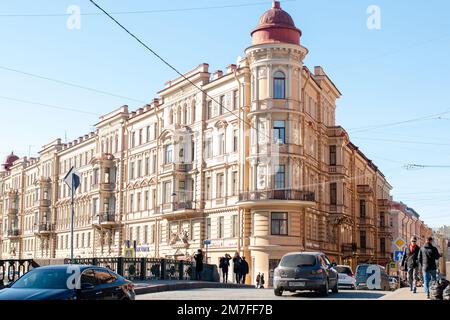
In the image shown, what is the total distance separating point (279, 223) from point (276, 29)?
14.2m

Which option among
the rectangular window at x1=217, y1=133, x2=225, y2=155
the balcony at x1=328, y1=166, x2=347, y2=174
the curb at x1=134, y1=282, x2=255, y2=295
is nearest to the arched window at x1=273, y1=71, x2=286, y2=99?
the rectangular window at x1=217, y1=133, x2=225, y2=155

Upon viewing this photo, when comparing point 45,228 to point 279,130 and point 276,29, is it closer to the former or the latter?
point 279,130

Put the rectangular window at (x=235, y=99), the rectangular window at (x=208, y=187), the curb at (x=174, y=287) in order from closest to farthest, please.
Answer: the curb at (x=174, y=287)
the rectangular window at (x=235, y=99)
the rectangular window at (x=208, y=187)

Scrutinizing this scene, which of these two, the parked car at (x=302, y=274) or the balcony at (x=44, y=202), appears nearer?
the parked car at (x=302, y=274)

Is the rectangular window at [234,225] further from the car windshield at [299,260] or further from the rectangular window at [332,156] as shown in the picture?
the car windshield at [299,260]

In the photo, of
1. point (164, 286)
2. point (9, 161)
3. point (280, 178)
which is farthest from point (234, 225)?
point (9, 161)

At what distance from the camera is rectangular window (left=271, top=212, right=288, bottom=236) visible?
50.6 m

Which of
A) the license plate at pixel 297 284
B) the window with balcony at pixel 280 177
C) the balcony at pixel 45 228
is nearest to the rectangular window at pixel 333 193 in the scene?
the window with balcony at pixel 280 177

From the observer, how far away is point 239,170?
5275 centimetres

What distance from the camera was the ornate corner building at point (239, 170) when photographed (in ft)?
167

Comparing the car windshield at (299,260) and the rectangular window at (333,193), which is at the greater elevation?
the rectangular window at (333,193)

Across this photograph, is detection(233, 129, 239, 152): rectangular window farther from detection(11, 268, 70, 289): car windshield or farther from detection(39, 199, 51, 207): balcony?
detection(39, 199, 51, 207): balcony

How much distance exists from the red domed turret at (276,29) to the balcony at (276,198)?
11019 millimetres
